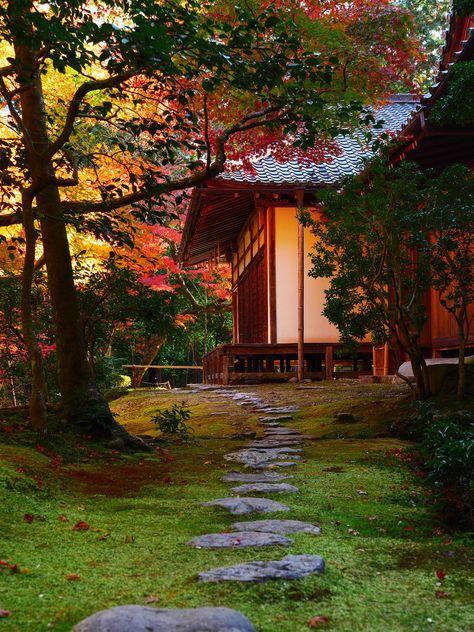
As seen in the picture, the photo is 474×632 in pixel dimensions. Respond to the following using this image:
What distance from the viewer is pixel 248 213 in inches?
742

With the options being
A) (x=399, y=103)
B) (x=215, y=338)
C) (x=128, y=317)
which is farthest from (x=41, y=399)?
(x=215, y=338)

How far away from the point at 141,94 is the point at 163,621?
7.26 metres

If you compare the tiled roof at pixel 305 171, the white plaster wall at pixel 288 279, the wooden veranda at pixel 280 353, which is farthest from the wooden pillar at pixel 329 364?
the tiled roof at pixel 305 171

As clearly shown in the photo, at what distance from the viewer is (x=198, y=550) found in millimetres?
3115

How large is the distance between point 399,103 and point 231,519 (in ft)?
70.4

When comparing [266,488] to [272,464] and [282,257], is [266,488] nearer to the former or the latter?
[272,464]

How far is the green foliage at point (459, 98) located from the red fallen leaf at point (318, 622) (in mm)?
5488

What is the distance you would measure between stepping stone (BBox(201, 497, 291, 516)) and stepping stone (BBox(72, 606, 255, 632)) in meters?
1.95

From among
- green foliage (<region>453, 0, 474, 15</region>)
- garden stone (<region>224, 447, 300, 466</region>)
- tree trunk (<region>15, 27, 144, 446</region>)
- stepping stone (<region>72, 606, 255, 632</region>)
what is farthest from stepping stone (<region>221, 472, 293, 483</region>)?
green foliage (<region>453, 0, 474, 15</region>)

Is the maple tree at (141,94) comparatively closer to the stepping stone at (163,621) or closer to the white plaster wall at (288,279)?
the stepping stone at (163,621)

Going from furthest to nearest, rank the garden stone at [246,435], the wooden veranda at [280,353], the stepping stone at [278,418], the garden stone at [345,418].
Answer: the wooden veranda at [280,353] < the stepping stone at [278,418] < the garden stone at [345,418] < the garden stone at [246,435]

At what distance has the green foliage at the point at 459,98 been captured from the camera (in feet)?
20.4

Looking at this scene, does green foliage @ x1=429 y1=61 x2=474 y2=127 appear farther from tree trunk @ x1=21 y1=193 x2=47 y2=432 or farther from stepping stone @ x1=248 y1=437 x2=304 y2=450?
tree trunk @ x1=21 y1=193 x2=47 y2=432

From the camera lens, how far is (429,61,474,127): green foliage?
20.4 ft
